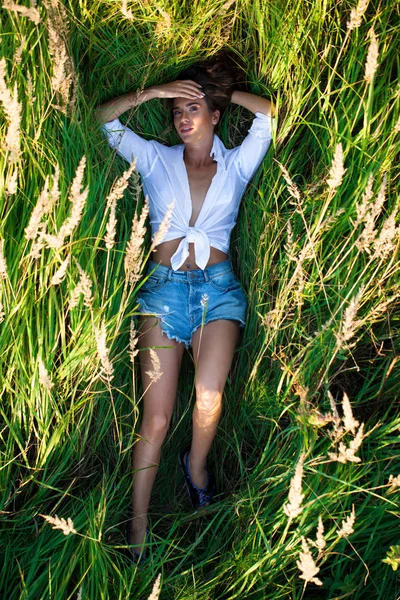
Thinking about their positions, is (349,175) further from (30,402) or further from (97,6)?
(30,402)

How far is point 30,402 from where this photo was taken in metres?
2.18

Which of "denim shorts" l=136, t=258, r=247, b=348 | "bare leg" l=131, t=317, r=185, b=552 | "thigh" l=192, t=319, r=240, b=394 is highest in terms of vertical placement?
"denim shorts" l=136, t=258, r=247, b=348

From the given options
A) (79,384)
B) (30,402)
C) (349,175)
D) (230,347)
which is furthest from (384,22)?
(30,402)

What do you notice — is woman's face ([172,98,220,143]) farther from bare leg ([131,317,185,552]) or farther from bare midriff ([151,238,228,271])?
bare leg ([131,317,185,552])

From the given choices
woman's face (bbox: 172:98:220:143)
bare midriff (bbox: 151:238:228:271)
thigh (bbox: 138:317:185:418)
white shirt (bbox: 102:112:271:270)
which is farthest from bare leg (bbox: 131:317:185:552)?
woman's face (bbox: 172:98:220:143)

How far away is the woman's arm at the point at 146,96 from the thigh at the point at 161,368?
0.95 metres

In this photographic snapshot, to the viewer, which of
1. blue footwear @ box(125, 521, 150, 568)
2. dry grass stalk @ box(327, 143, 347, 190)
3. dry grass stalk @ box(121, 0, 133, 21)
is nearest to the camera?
dry grass stalk @ box(327, 143, 347, 190)

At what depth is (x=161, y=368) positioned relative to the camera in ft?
7.97

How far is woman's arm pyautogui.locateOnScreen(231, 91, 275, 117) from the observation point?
2.58 meters

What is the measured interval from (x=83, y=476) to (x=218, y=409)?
0.66 metres

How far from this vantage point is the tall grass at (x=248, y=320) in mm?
2119

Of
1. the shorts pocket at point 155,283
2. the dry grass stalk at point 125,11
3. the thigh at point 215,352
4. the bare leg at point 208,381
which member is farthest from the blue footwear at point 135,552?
the dry grass stalk at point 125,11

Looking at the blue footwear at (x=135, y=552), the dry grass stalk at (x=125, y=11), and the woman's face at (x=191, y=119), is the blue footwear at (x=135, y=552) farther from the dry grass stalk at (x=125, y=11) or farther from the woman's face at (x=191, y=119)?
the dry grass stalk at (x=125, y=11)

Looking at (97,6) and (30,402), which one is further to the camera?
(97,6)
